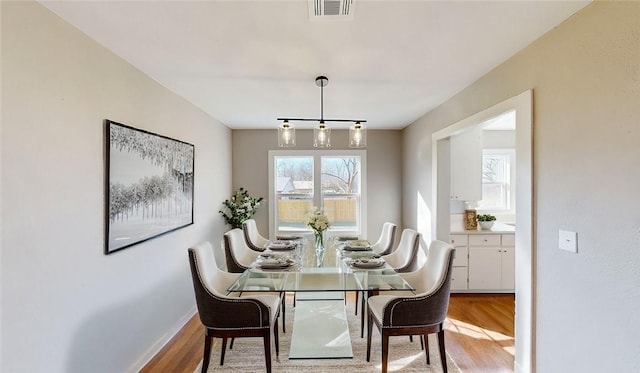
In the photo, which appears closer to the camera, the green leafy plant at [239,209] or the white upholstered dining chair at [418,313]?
the white upholstered dining chair at [418,313]

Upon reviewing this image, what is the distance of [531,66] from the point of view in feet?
6.81

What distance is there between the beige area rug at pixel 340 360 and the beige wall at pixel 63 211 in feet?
2.47

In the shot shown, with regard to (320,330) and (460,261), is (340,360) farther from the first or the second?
(460,261)

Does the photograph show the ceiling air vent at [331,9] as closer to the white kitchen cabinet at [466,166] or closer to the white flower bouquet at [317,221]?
the white flower bouquet at [317,221]

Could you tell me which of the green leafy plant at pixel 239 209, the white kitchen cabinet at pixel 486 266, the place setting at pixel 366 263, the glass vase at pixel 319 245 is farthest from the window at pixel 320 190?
the place setting at pixel 366 263

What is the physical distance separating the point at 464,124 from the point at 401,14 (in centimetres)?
171

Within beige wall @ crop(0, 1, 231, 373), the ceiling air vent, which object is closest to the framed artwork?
Result: beige wall @ crop(0, 1, 231, 373)

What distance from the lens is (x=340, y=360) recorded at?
8.27 ft

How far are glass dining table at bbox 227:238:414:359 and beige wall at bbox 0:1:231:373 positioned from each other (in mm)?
872

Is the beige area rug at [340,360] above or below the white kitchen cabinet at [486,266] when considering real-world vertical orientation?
below

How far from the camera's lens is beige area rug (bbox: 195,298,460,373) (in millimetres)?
2418

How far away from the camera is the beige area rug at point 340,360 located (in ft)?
7.93

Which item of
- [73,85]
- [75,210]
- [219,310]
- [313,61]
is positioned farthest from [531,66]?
[75,210]

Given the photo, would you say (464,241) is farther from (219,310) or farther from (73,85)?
(73,85)
